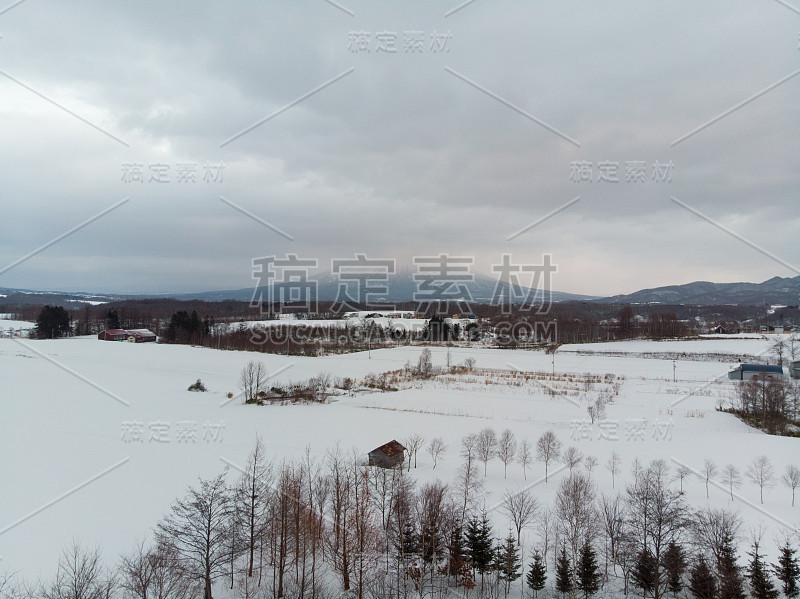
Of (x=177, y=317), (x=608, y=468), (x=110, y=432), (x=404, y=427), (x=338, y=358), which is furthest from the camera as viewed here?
(x=177, y=317)

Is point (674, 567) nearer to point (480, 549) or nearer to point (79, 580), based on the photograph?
point (480, 549)

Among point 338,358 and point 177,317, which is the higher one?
point 177,317

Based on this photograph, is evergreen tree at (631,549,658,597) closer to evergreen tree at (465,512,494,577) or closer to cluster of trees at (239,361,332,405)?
evergreen tree at (465,512,494,577)

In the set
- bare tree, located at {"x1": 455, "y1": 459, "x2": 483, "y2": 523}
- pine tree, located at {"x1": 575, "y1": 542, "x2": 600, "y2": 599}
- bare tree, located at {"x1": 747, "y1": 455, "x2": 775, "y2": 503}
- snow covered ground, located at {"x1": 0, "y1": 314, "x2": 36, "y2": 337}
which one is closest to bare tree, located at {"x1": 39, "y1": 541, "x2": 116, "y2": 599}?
bare tree, located at {"x1": 455, "y1": 459, "x2": 483, "y2": 523}

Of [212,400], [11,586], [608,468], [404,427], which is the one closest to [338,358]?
[212,400]

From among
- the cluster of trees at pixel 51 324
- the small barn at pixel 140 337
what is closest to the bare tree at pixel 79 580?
the small barn at pixel 140 337

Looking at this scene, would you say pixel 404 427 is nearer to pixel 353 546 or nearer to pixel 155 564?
pixel 353 546

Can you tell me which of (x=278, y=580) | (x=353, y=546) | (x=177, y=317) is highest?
(x=177, y=317)

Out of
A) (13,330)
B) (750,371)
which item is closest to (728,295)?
(750,371)
